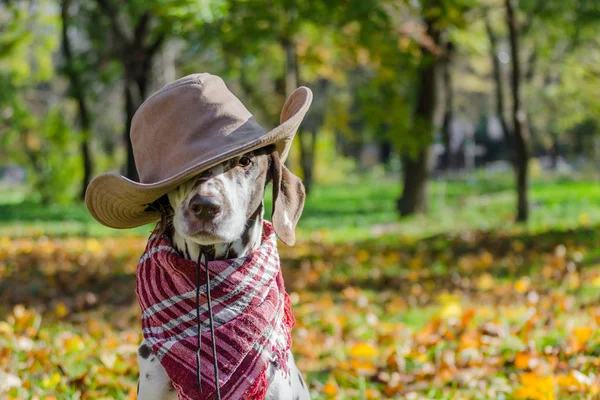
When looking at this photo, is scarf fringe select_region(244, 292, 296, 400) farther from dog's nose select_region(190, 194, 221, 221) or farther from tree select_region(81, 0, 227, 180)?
tree select_region(81, 0, 227, 180)

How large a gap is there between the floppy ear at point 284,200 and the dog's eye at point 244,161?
0.49 ft

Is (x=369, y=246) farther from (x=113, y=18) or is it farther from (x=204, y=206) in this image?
(x=204, y=206)

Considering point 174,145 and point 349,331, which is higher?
point 174,145

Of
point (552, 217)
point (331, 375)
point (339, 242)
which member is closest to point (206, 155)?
point (331, 375)

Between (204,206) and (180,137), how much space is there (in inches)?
13.7

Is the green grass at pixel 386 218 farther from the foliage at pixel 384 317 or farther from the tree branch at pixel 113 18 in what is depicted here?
the tree branch at pixel 113 18

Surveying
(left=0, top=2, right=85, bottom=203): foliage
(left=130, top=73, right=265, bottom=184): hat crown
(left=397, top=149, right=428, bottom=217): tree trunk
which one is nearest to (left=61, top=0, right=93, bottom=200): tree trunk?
(left=0, top=2, right=85, bottom=203): foliage

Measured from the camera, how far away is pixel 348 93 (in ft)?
128

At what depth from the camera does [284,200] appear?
2859mm

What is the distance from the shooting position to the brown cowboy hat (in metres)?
2.55

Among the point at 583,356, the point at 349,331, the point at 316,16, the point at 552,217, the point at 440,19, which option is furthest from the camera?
the point at 552,217

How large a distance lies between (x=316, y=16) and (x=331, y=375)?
6109 millimetres

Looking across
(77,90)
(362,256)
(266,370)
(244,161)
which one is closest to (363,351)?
(266,370)

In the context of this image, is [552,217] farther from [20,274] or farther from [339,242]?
[20,274]
